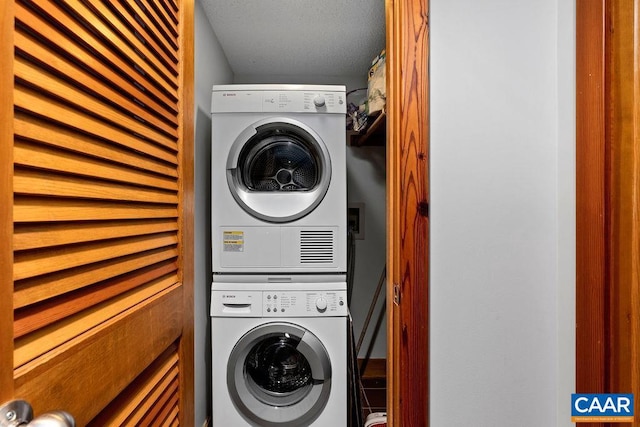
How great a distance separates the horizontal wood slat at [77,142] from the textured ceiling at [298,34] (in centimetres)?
133

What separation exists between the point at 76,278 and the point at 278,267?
127 centimetres

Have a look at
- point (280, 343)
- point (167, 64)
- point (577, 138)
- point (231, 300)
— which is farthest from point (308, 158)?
point (577, 138)

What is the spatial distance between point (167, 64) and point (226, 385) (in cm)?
144

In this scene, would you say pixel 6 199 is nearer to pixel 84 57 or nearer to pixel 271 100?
pixel 84 57

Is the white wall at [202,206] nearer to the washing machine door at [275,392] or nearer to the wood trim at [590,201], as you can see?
the washing machine door at [275,392]

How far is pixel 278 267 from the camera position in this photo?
1.79 metres

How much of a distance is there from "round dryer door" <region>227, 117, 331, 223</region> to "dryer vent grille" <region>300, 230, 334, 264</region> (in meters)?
0.11

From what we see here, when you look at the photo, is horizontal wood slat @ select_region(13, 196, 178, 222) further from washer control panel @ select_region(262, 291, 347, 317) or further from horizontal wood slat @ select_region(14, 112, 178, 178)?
washer control panel @ select_region(262, 291, 347, 317)

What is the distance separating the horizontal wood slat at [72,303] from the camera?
43 centimetres

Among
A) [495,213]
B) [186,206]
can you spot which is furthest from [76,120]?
[495,213]

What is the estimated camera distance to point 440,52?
37.9 inches

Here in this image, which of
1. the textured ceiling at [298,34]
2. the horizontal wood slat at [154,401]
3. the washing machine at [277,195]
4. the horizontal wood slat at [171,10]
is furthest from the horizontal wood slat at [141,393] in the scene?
the textured ceiling at [298,34]

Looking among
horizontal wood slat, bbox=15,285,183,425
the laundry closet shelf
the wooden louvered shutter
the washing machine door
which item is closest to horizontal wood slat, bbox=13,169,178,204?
the wooden louvered shutter

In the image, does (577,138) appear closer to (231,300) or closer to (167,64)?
(167,64)
